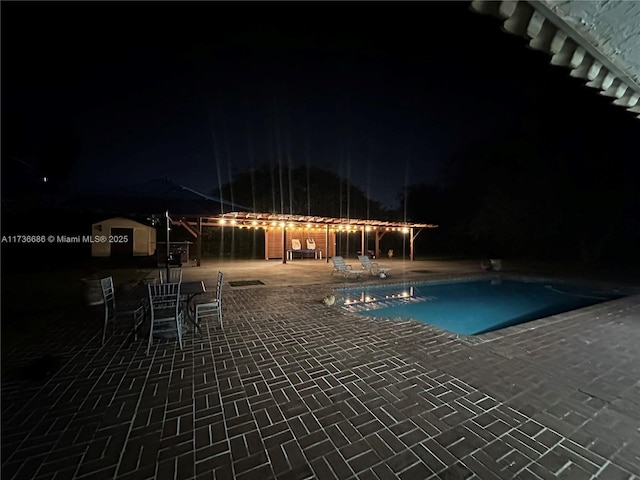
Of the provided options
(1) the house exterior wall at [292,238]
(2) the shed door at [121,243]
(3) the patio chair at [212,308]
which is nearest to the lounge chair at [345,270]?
(3) the patio chair at [212,308]

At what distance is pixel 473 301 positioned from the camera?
781 cm

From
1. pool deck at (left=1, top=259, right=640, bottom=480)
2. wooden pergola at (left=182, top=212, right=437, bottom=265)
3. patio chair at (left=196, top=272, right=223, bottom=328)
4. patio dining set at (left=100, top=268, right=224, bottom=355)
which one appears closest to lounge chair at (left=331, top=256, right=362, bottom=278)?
wooden pergola at (left=182, top=212, right=437, bottom=265)

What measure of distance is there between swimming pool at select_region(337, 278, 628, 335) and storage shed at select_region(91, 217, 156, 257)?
45.8ft

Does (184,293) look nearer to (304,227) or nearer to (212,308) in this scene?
(212,308)

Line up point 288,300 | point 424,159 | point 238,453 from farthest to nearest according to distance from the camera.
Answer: point 424,159 → point 288,300 → point 238,453

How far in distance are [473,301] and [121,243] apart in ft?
57.1

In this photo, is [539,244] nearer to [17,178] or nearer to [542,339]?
[542,339]

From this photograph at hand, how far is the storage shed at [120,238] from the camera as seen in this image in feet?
47.2

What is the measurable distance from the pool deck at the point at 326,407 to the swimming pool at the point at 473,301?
2.23 m

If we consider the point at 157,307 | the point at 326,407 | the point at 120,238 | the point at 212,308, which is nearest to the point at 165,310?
the point at 157,307

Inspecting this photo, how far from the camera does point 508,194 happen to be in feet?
49.1

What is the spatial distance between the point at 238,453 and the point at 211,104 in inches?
720

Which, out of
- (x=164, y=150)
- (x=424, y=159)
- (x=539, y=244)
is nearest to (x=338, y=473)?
(x=164, y=150)

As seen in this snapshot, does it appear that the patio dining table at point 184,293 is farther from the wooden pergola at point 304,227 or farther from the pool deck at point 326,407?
the wooden pergola at point 304,227
